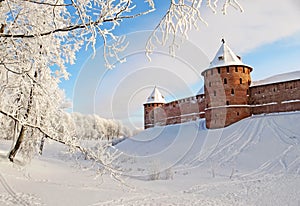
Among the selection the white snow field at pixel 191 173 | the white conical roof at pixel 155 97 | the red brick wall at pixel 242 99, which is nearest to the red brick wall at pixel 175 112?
the white conical roof at pixel 155 97

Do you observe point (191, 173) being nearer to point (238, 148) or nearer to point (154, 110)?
point (238, 148)

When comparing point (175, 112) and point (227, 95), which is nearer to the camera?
point (227, 95)

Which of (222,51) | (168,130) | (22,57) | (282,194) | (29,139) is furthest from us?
(168,130)

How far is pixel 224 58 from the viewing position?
84.2ft

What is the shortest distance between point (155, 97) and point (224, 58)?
17207 mm

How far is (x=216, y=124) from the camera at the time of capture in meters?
24.4

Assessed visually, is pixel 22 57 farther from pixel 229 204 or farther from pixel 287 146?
pixel 287 146

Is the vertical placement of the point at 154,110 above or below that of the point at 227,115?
above

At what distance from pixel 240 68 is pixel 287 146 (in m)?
9.18

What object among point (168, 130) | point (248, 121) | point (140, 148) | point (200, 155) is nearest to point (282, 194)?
point (200, 155)

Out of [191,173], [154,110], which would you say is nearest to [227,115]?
[191,173]

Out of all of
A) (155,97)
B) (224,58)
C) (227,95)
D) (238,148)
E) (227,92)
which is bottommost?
(238,148)

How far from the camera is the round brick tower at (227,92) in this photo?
24.1 metres

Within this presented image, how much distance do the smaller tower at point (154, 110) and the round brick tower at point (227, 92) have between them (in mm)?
12138
